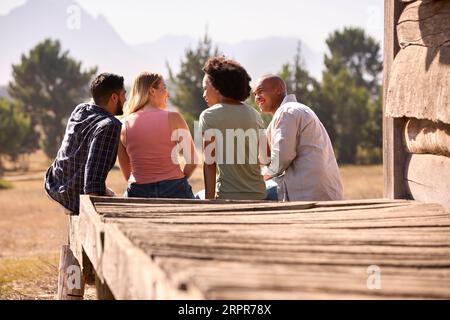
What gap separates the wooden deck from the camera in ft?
8.27

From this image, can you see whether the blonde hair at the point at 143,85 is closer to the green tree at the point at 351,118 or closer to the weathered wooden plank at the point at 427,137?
the weathered wooden plank at the point at 427,137

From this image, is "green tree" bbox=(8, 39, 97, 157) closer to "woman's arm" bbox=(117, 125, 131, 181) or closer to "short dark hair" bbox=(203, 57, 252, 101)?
"woman's arm" bbox=(117, 125, 131, 181)

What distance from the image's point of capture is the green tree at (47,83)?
45.8m

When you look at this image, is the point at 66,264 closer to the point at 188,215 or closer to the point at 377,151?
the point at 188,215

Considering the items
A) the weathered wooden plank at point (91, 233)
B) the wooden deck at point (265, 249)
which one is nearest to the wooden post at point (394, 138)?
the wooden deck at point (265, 249)

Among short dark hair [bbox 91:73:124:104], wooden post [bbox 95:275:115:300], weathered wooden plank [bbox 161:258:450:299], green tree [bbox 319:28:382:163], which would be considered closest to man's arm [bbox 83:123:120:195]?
short dark hair [bbox 91:73:124:104]

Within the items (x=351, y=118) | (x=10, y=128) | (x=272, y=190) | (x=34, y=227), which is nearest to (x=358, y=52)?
(x=351, y=118)

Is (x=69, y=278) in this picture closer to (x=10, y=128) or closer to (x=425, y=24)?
(x=425, y=24)

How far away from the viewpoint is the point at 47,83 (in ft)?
152

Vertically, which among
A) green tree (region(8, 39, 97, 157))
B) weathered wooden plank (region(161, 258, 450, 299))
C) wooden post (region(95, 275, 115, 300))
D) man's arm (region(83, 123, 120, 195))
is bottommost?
wooden post (region(95, 275, 115, 300))

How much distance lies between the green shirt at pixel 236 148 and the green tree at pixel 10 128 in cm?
3283

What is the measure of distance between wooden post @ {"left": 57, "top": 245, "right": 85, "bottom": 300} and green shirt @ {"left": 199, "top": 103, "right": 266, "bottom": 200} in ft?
3.98

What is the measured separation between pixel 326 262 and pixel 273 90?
2740mm
